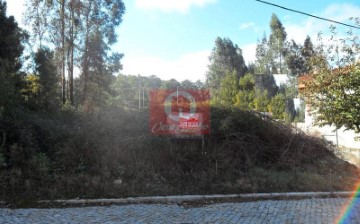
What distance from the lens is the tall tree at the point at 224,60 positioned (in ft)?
169

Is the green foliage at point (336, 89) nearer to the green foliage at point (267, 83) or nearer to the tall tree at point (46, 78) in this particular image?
the tall tree at point (46, 78)

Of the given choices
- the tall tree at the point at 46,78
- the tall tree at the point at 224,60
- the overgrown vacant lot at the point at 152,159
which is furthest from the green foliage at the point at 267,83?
the overgrown vacant lot at the point at 152,159

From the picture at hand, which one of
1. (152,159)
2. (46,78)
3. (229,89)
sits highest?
(46,78)

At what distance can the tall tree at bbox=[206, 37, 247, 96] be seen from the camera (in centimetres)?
5153

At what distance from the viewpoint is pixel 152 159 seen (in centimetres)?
1015

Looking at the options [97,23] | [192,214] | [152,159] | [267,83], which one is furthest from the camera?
[267,83]

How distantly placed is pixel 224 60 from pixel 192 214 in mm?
46511

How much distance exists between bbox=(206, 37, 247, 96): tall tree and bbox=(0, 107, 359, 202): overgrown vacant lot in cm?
3947

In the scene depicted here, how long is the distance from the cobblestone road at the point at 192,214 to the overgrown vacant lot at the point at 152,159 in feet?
3.24

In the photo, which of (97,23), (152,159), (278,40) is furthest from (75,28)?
(278,40)

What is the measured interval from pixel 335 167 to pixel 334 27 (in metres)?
5.07

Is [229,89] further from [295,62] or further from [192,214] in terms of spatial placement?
[295,62]

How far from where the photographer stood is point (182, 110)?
1202 centimetres

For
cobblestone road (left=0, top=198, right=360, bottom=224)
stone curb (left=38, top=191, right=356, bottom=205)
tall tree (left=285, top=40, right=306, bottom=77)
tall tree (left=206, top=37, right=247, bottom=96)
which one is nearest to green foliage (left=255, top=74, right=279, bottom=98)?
tall tree (left=285, top=40, right=306, bottom=77)
